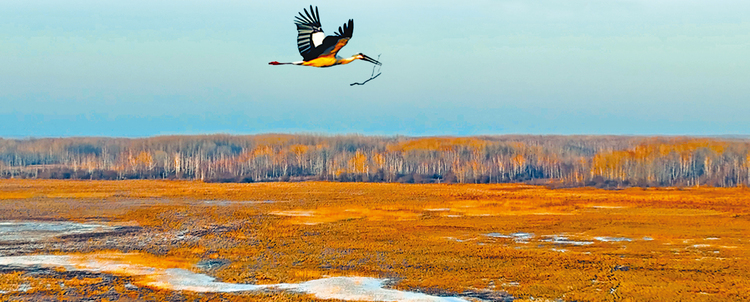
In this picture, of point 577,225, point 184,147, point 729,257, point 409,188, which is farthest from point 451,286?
point 184,147

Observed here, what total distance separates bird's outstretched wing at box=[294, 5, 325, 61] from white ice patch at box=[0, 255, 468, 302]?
8.98 meters

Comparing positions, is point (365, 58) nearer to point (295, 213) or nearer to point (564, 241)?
point (564, 241)

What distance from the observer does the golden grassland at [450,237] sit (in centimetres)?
1722

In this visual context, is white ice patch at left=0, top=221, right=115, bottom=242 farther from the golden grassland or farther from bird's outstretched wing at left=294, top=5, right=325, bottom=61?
bird's outstretched wing at left=294, top=5, right=325, bottom=61

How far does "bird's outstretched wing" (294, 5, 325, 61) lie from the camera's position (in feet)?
24.0

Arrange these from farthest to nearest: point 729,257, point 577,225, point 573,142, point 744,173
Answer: point 573,142 < point 744,173 < point 577,225 < point 729,257

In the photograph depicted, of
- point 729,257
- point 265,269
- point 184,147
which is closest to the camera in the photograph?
point 265,269

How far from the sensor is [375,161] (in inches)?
2842

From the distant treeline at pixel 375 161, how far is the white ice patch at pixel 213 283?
41706 millimetres

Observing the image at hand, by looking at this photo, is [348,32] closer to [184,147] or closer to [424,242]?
[424,242]

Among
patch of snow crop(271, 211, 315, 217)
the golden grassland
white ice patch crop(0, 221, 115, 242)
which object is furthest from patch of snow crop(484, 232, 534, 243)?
white ice patch crop(0, 221, 115, 242)

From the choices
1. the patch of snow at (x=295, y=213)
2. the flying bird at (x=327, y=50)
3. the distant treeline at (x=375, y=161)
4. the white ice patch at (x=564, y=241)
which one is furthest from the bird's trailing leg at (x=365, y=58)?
the distant treeline at (x=375, y=161)

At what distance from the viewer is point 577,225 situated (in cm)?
2870

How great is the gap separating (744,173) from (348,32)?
5920 cm
